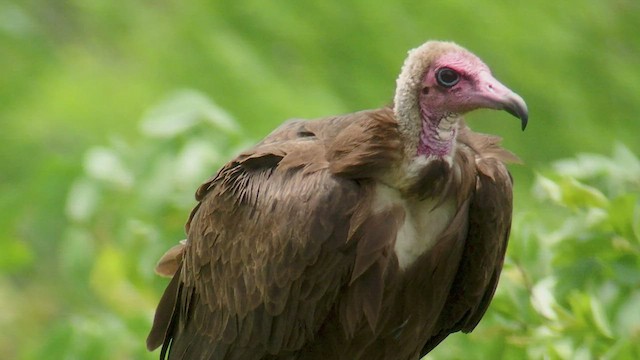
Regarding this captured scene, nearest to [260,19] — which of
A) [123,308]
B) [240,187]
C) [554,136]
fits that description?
[554,136]

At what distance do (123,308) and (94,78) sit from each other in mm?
4336

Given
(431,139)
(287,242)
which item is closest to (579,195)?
(431,139)

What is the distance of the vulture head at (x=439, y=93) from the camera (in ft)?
14.7

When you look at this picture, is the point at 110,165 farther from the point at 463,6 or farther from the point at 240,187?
the point at 463,6

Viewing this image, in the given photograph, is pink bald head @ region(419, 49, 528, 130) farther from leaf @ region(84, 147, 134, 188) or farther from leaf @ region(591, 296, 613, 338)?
leaf @ region(84, 147, 134, 188)

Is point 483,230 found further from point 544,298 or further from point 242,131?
point 242,131

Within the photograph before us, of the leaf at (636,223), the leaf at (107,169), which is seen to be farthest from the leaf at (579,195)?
the leaf at (107,169)

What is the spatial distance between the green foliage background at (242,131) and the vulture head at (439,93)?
0.70 m

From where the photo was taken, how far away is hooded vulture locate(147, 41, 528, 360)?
15.3ft

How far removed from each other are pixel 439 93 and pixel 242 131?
2820 mm

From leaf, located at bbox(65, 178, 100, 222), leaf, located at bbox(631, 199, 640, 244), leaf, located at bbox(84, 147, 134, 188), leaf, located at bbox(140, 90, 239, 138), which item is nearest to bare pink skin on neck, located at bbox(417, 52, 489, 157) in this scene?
leaf, located at bbox(631, 199, 640, 244)

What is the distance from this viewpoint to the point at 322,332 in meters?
4.98

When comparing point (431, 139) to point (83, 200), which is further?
point (83, 200)

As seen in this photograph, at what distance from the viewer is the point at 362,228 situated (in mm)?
4703
